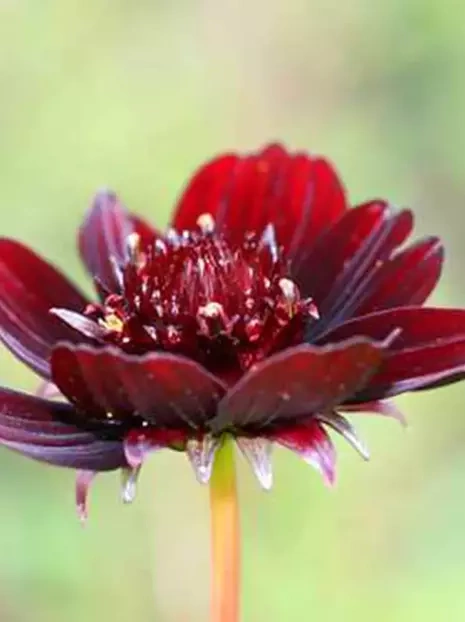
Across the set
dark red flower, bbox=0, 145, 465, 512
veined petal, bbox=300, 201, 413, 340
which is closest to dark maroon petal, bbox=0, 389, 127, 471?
dark red flower, bbox=0, 145, 465, 512

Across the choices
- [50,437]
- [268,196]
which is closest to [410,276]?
[268,196]

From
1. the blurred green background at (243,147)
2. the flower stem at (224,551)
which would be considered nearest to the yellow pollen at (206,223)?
the flower stem at (224,551)

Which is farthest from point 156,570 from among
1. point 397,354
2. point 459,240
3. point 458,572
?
point 397,354

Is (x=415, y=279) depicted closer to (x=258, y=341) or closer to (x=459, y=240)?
(x=258, y=341)

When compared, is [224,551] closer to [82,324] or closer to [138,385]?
[138,385]

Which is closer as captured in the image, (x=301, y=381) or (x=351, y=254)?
(x=301, y=381)

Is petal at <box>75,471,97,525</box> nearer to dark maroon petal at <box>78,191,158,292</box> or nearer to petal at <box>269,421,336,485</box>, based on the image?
petal at <box>269,421,336,485</box>
